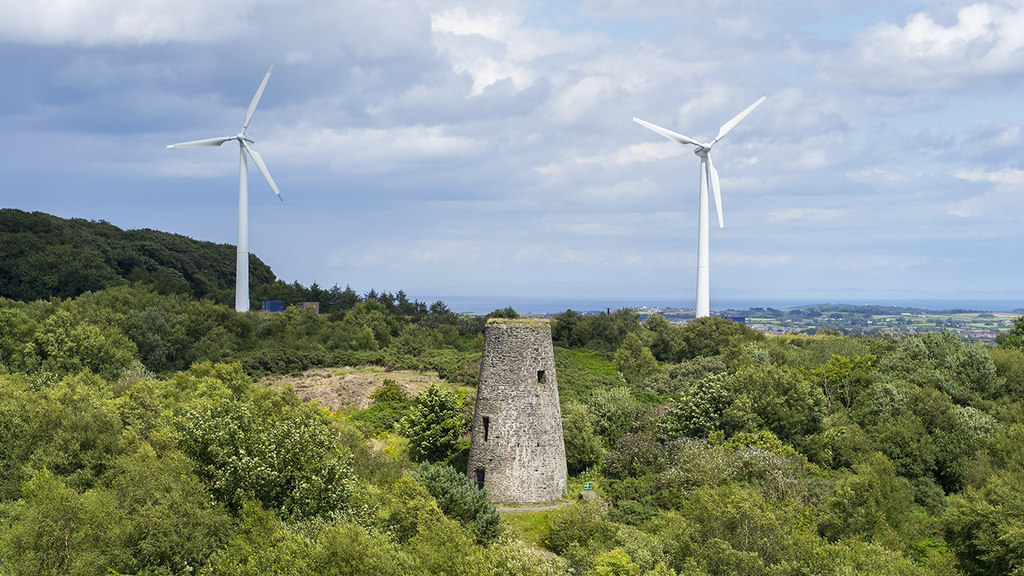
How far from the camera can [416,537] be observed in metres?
24.4

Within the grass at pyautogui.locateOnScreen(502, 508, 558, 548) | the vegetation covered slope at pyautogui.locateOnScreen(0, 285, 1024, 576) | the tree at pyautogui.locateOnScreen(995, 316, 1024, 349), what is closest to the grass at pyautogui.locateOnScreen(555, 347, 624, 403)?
the vegetation covered slope at pyautogui.locateOnScreen(0, 285, 1024, 576)

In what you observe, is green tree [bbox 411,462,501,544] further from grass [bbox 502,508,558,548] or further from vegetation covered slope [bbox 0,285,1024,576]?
grass [bbox 502,508,558,548]

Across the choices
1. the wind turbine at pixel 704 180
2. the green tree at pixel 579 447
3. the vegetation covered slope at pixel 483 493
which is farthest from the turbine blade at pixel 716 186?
the green tree at pixel 579 447

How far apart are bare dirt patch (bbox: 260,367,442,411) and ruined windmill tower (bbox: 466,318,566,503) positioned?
70.1ft

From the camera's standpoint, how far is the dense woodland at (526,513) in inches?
883

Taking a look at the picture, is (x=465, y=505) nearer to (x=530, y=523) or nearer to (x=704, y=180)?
(x=530, y=523)

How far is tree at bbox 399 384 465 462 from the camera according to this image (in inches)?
1610

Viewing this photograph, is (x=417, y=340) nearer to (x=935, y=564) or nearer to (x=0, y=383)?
(x=0, y=383)

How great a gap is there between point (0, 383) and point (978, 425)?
171ft

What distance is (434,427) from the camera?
135 feet

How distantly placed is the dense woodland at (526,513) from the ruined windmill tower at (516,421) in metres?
1.86

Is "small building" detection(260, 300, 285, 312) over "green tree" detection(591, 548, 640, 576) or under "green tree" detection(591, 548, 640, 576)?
over

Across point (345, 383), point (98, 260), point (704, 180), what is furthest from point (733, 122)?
point (98, 260)

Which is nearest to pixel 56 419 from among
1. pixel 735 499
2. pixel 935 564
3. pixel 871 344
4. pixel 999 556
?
pixel 735 499
